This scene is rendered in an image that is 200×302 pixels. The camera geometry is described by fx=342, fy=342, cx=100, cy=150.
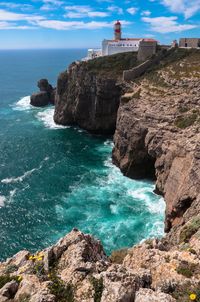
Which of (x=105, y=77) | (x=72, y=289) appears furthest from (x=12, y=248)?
(x=105, y=77)

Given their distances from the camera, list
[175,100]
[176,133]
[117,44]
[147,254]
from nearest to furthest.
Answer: [147,254] → [176,133] → [175,100] → [117,44]

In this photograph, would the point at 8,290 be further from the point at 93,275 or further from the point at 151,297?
the point at 151,297

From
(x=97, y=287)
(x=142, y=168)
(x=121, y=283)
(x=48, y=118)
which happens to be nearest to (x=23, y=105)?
(x=48, y=118)

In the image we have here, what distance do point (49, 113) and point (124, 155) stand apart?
190 ft

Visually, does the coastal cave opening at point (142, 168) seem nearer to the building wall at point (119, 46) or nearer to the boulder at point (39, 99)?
the building wall at point (119, 46)

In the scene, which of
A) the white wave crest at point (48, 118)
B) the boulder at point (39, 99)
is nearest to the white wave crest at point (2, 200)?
the white wave crest at point (48, 118)

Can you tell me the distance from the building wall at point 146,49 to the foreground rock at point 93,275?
87.7 meters

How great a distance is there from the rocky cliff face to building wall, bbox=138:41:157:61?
55.9 ft

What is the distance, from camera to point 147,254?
25516mm

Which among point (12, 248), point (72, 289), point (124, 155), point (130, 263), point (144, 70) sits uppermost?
point (144, 70)

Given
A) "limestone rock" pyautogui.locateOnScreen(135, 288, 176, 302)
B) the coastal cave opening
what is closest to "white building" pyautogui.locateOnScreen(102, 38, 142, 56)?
the coastal cave opening

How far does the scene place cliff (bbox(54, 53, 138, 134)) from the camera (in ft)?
321

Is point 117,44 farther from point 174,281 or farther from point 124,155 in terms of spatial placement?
point 174,281

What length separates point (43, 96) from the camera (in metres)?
141
